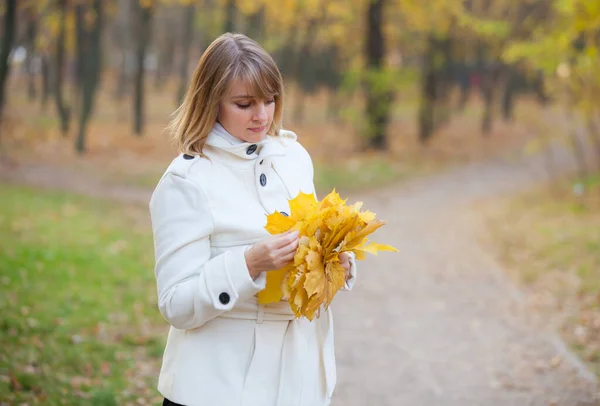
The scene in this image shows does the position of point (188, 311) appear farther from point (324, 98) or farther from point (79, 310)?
point (324, 98)

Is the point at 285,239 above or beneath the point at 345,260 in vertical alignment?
above

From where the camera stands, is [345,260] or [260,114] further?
[345,260]

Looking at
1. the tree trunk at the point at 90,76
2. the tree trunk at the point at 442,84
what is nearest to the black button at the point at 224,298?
the tree trunk at the point at 90,76

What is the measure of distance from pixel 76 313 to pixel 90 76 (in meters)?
16.1

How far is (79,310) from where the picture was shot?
23.0ft

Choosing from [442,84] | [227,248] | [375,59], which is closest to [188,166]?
[227,248]

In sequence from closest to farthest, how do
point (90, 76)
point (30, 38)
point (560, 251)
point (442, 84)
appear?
point (560, 251) → point (30, 38) → point (90, 76) → point (442, 84)

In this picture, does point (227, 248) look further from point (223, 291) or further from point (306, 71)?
point (306, 71)

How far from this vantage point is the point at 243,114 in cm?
256

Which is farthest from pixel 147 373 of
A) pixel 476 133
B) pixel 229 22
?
pixel 476 133

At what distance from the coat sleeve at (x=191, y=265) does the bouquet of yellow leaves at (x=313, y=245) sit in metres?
0.09

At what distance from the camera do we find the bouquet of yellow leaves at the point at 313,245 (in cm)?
244

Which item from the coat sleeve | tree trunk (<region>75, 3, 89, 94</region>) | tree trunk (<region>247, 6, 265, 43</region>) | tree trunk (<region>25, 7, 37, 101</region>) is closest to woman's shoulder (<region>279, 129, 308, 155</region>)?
the coat sleeve

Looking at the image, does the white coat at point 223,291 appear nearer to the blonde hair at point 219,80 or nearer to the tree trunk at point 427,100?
the blonde hair at point 219,80
